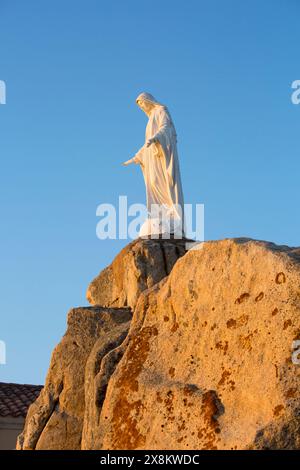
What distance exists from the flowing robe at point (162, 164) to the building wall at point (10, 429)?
9518 mm

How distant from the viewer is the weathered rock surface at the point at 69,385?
1081 centimetres

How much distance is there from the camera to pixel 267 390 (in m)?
7.24

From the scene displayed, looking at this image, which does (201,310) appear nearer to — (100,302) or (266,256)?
(266,256)

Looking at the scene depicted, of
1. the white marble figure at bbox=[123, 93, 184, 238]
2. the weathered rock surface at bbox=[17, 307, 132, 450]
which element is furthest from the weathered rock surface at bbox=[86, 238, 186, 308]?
the weathered rock surface at bbox=[17, 307, 132, 450]

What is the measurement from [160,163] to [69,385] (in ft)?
23.2

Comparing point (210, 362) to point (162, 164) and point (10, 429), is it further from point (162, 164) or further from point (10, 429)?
point (10, 429)

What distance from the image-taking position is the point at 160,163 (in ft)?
56.3

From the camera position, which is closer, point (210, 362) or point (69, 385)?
point (210, 362)

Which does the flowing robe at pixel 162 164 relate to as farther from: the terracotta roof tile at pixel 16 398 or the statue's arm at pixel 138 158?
the terracotta roof tile at pixel 16 398

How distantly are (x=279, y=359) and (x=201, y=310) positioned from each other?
1.33m

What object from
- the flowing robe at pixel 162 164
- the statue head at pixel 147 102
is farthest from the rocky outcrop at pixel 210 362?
the statue head at pixel 147 102

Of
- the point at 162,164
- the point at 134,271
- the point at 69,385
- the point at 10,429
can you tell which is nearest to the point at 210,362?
the point at 69,385

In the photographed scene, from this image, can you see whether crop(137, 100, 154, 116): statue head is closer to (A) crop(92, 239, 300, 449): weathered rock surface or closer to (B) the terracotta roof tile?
(A) crop(92, 239, 300, 449): weathered rock surface

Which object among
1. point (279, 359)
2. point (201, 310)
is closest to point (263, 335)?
point (279, 359)
